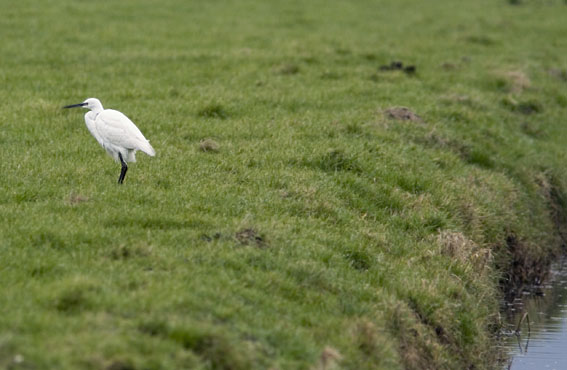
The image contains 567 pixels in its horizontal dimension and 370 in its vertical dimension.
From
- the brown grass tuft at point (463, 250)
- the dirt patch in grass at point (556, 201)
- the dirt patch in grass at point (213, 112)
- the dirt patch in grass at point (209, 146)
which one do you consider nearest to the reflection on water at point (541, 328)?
the brown grass tuft at point (463, 250)

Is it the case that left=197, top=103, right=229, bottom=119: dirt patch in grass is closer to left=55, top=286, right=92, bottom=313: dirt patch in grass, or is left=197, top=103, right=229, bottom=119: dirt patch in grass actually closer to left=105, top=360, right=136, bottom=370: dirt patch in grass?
left=55, top=286, right=92, bottom=313: dirt patch in grass

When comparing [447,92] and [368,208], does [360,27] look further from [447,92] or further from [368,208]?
[368,208]

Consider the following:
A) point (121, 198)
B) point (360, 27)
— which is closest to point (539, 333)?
point (121, 198)

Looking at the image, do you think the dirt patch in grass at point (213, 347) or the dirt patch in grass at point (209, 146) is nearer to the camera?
the dirt patch in grass at point (213, 347)

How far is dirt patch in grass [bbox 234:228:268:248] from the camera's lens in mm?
9812

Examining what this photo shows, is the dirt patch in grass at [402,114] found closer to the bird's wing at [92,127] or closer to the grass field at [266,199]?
the grass field at [266,199]

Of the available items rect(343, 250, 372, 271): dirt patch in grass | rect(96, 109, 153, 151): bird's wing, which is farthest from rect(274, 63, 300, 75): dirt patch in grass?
rect(343, 250, 372, 271): dirt patch in grass

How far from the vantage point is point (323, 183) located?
40.6 feet

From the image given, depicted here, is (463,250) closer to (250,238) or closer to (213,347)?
(250,238)

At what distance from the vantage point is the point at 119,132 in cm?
1155

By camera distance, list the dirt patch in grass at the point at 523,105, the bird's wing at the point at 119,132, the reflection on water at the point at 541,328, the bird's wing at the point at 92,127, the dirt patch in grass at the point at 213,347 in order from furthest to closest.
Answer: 1. the dirt patch in grass at the point at 523,105
2. the bird's wing at the point at 92,127
3. the reflection on water at the point at 541,328
4. the bird's wing at the point at 119,132
5. the dirt patch in grass at the point at 213,347

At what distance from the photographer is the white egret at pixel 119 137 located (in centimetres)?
1151

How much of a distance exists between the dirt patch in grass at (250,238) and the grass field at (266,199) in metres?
0.04

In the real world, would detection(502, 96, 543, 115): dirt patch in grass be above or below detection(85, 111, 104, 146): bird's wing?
below
